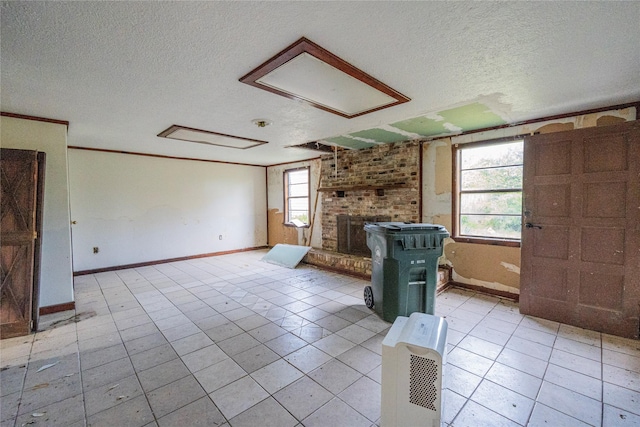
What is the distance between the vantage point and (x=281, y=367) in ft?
7.41

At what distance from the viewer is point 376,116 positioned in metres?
3.34

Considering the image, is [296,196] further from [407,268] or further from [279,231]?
[407,268]

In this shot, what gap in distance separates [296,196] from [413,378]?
6.03 meters

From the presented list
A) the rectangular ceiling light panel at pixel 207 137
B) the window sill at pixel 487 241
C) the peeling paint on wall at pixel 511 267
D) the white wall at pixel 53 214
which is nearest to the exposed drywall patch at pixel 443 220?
the window sill at pixel 487 241

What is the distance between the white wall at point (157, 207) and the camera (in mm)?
5125

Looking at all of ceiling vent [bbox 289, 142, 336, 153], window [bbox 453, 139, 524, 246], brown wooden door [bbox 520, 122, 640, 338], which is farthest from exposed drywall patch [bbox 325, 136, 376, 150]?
brown wooden door [bbox 520, 122, 640, 338]

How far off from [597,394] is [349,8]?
3.09 metres

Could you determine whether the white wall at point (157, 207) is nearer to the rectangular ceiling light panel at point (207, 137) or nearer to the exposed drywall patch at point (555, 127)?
the rectangular ceiling light panel at point (207, 137)

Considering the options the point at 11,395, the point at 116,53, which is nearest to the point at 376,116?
the point at 116,53

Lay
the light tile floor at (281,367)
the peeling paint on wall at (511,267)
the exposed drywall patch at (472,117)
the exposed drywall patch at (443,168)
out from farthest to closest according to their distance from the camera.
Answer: the exposed drywall patch at (443,168) → the peeling paint on wall at (511,267) → the exposed drywall patch at (472,117) → the light tile floor at (281,367)

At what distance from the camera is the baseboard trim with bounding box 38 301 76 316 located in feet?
11.0

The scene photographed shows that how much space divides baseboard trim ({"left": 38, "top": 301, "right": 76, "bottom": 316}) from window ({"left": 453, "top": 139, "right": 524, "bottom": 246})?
5.55 meters

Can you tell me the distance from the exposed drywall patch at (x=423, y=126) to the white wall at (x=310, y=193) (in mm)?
2872

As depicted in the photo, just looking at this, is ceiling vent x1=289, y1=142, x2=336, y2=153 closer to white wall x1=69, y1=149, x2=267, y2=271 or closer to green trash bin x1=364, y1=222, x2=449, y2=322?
green trash bin x1=364, y1=222, x2=449, y2=322
